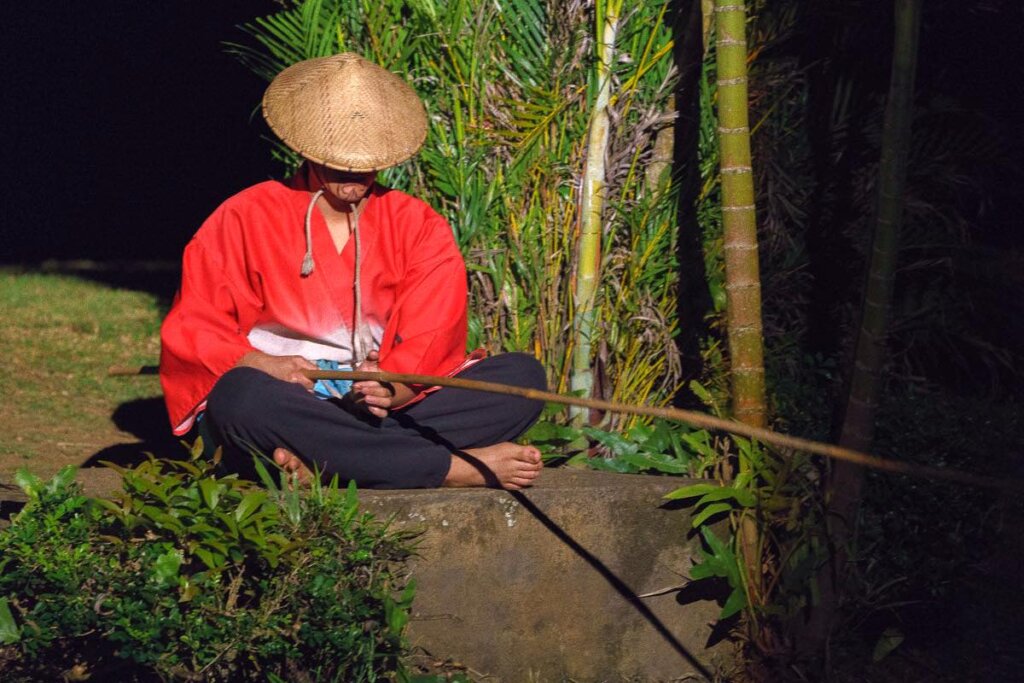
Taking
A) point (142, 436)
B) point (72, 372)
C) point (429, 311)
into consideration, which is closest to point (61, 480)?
point (429, 311)

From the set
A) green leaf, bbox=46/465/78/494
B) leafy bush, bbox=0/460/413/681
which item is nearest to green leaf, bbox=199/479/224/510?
leafy bush, bbox=0/460/413/681

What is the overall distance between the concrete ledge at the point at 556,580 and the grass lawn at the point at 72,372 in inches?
57.6

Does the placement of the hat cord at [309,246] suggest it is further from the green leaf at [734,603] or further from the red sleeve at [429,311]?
the green leaf at [734,603]

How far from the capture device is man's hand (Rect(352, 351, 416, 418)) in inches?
137

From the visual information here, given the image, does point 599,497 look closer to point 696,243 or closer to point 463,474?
point 463,474

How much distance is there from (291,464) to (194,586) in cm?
57

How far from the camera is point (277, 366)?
141 inches

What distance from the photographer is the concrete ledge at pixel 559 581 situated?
3.49 m

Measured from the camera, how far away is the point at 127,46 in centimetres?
1138

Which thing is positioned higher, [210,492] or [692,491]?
[210,492]

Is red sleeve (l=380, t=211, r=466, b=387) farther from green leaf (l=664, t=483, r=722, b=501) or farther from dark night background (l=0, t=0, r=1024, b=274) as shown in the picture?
dark night background (l=0, t=0, r=1024, b=274)

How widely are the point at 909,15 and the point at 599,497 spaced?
4.88 ft

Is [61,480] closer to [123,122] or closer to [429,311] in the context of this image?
[429,311]

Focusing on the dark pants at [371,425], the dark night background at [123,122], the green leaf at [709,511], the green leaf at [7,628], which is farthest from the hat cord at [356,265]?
the dark night background at [123,122]
